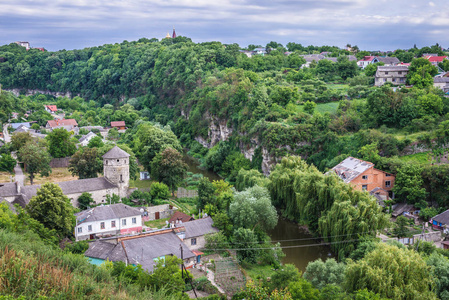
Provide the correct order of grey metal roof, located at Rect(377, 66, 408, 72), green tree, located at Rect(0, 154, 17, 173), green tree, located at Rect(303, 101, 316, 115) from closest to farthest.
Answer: green tree, located at Rect(0, 154, 17, 173), green tree, located at Rect(303, 101, 316, 115), grey metal roof, located at Rect(377, 66, 408, 72)

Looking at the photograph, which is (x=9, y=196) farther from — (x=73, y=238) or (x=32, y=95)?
(x=32, y=95)

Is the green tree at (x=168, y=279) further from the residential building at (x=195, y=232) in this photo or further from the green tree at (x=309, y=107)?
the green tree at (x=309, y=107)

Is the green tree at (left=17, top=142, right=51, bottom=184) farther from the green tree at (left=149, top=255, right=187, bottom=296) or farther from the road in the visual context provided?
the green tree at (left=149, top=255, right=187, bottom=296)

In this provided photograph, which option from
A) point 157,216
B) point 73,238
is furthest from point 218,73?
point 73,238

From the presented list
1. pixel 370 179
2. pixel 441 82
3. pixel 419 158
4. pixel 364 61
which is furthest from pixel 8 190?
pixel 364 61

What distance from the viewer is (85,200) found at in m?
33.3

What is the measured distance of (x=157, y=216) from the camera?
109ft

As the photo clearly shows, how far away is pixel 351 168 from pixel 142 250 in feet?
63.5

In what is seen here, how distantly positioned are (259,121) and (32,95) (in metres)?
79.2

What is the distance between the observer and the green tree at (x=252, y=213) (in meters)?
28.2

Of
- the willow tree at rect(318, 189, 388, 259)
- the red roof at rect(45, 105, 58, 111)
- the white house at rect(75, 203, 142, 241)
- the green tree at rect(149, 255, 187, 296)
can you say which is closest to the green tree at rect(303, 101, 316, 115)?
the willow tree at rect(318, 189, 388, 259)

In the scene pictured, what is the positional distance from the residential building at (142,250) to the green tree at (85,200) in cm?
810

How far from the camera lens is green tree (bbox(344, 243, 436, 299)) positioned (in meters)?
19.1

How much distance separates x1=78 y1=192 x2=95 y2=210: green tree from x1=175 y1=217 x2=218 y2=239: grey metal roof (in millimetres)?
9138
